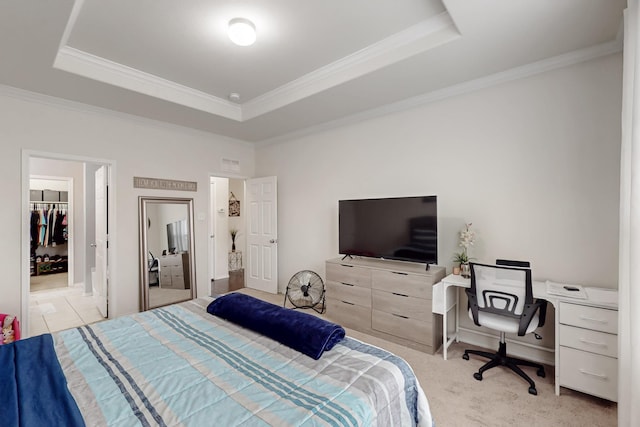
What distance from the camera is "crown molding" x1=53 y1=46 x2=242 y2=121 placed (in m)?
2.71

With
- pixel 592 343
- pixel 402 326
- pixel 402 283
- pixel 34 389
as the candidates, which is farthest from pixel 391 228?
pixel 34 389

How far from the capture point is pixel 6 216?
306 centimetres

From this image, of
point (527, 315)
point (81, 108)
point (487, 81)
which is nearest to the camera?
point (527, 315)

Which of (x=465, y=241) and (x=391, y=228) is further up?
(x=391, y=228)

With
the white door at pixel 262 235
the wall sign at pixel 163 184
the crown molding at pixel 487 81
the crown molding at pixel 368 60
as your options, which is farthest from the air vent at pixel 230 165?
the crown molding at pixel 487 81

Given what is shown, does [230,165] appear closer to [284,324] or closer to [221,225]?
[221,225]

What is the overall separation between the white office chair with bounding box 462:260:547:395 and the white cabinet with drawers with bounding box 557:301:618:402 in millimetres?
194

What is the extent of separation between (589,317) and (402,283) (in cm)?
142

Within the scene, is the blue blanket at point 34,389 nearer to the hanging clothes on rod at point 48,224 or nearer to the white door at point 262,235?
the white door at point 262,235

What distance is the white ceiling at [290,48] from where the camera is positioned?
6.86 ft

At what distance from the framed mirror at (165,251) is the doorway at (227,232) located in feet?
3.74

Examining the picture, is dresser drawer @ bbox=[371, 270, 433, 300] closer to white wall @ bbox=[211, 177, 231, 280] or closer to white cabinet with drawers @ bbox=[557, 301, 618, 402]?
white cabinet with drawers @ bbox=[557, 301, 618, 402]

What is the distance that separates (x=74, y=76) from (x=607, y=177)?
15.6 ft

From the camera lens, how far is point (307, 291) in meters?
4.25
